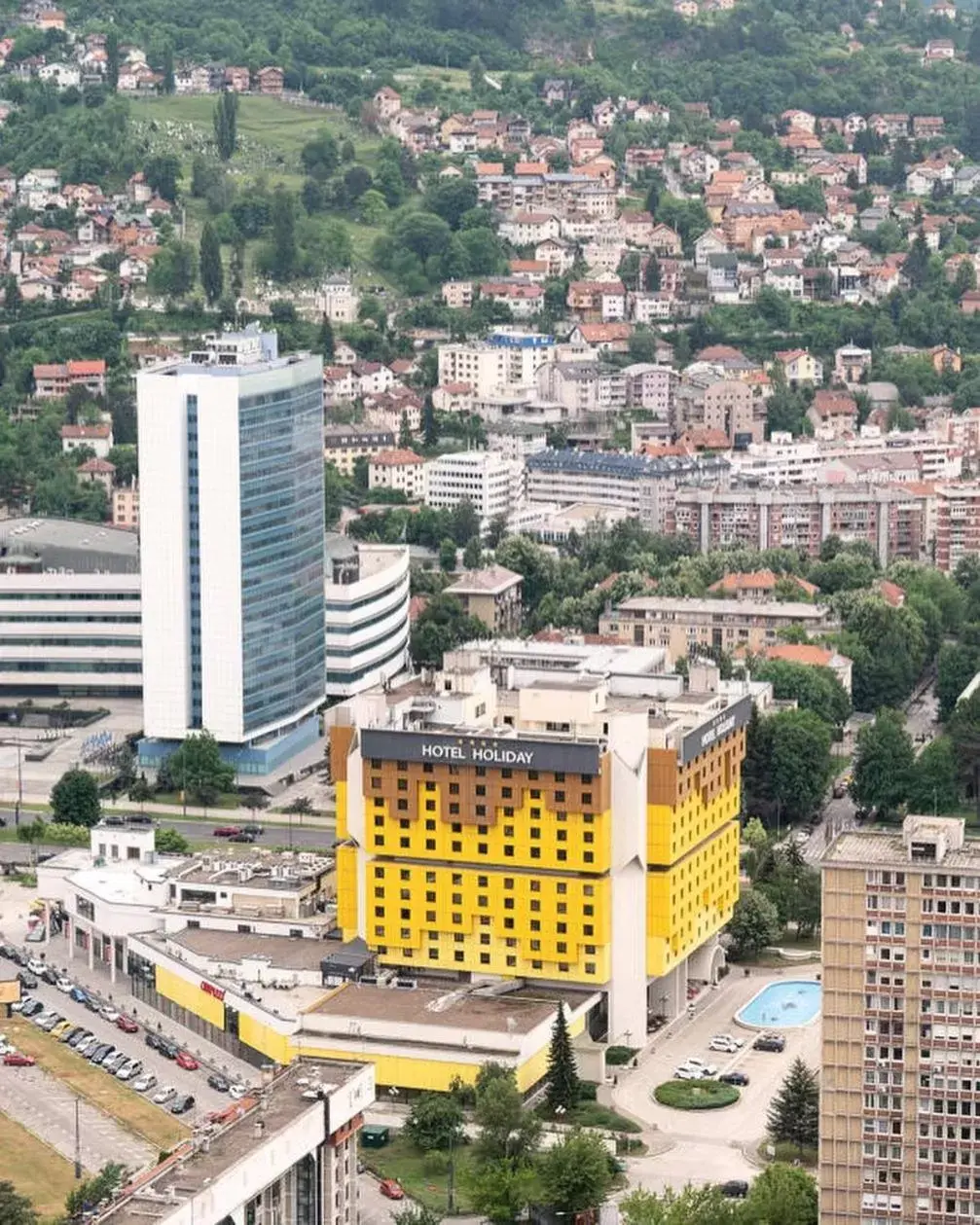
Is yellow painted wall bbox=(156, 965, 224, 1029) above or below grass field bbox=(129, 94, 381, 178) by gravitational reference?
below

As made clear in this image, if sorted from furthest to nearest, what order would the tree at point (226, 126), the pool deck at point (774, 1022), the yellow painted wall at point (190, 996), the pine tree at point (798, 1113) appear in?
the tree at point (226, 126) < the pool deck at point (774, 1022) < the yellow painted wall at point (190, 996) < the pine tree at point (798, 1113)

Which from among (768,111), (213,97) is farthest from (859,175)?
(213,97)

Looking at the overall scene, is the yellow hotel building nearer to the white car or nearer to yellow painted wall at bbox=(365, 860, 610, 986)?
yellow painted wall at bbox=(365, 860, 610, 986)

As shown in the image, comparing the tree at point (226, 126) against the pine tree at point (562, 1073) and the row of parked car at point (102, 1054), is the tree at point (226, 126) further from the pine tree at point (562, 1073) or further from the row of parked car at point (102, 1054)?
the pine tree at point (562, 1073)

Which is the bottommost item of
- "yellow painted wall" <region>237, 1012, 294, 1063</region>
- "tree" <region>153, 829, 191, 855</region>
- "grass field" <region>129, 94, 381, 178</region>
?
"yellow painted wall" <region>237, 1012, 294, 1063</region>

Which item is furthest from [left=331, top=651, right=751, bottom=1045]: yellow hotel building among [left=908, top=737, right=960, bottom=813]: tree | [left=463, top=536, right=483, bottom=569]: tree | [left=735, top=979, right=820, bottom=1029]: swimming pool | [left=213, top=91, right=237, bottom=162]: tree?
[left=213, top=91, right=237, bottom=162]: tree

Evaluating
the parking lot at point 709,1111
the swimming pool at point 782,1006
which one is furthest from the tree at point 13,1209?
the swimming pool at point 782,1006

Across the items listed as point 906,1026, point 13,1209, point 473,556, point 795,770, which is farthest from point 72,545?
point 906,1026

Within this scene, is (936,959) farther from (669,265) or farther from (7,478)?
(669,265)

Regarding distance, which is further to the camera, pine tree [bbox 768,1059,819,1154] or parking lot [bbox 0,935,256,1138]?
parking lot [bbox 0,935,256,1138]
